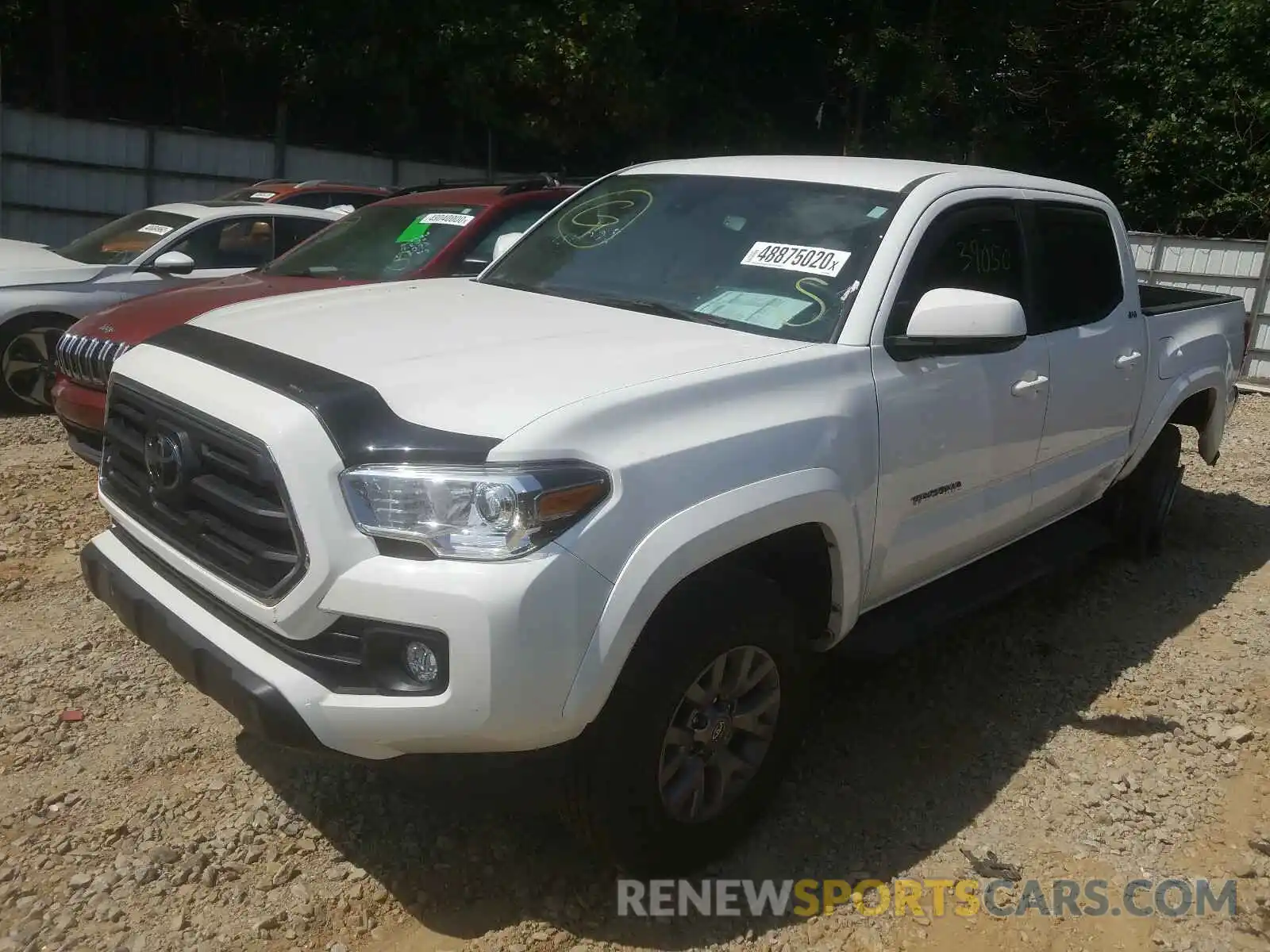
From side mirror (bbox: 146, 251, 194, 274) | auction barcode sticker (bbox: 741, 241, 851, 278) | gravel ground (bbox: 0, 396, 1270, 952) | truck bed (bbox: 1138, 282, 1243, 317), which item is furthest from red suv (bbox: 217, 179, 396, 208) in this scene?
auction barcode sticker (bbox: 741, 241, 851, 278)

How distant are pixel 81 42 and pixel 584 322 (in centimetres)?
1531

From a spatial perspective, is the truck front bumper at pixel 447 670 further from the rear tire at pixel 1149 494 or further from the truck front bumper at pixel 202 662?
the rear tire at pixel 1149 494

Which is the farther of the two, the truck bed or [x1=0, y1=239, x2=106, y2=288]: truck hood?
[x1=0, y1=239, x2=106, y2=288]: truck hood

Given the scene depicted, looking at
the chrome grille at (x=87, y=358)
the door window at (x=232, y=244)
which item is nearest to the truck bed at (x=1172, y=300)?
the chrome grille at (x=87, y=358)

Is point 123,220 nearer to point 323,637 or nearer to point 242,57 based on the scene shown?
point 323,637

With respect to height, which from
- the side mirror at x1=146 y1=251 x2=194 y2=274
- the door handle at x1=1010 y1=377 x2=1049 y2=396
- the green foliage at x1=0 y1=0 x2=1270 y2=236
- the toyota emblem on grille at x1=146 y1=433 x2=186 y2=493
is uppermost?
the green foliage at x1=0 y1=0 x2=1270 y2=236

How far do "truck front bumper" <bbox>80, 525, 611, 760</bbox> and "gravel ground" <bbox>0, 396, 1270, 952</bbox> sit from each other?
172mm

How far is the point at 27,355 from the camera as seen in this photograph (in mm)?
6797

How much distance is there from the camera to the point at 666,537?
2486mm

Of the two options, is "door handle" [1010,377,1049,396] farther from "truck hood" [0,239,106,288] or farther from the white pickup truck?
"truck hood" [0,239,106,288]

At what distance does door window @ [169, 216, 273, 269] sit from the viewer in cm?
733

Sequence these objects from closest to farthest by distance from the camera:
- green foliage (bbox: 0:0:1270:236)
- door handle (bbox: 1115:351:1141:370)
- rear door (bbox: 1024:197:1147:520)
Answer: rear door (bbox: 1024:197:1147:520) → door handle (bbox: 1115:351:1141:370) → green foliage (bbox: 0:0:1270:236)

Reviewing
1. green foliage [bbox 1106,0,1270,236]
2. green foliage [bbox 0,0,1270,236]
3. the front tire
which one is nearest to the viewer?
the front tire

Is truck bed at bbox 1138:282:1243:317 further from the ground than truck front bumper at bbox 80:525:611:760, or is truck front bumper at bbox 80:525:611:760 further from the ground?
truck bed at bbox 1138:282:1243:317
